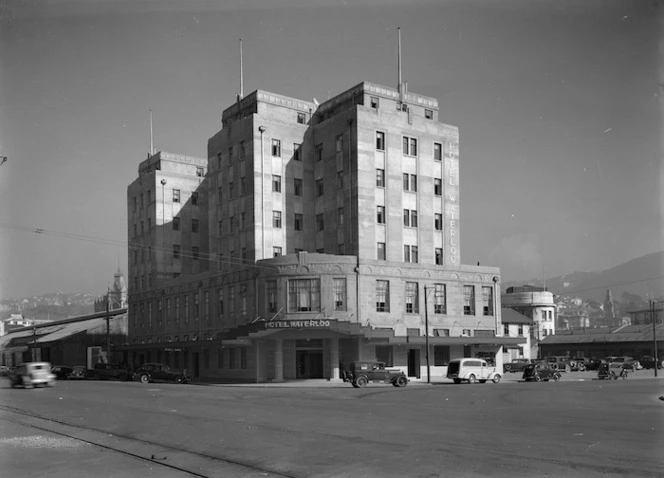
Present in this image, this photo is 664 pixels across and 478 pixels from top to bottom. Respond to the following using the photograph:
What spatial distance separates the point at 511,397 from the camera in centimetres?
3528

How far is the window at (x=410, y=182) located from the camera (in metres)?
73.1

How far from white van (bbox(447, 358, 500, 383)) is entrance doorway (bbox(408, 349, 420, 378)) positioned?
1115cm

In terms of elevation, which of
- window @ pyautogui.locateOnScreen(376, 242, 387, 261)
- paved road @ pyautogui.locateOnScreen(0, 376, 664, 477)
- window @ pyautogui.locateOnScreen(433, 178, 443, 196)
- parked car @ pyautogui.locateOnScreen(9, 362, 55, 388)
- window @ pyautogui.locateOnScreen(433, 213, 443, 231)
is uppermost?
window @ pyautogui.locateOnScreen(433, 178, 443, 196)

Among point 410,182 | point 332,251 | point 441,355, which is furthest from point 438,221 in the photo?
point 441,355

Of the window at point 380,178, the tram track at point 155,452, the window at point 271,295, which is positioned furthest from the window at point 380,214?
the tram track at point 155,452

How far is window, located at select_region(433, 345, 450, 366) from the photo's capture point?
69188 mm

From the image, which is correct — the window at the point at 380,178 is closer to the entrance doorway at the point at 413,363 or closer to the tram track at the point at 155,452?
the entrance doorway at the point at 413,363

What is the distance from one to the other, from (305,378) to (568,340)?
244 ft

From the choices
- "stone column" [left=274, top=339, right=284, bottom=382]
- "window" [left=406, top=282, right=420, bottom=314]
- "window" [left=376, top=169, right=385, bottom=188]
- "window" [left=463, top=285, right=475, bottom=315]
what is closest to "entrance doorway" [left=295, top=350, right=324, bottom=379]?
"stone column" [left=274, top=339, right=284, bottom=382]

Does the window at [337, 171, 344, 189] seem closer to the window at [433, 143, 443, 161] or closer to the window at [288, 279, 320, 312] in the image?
the window at [433, 143, 443, 161]

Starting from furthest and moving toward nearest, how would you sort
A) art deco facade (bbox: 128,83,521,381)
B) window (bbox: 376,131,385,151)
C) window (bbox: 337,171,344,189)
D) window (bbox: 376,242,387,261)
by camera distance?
1. window (bbox: 337,171,344,189)
2. window (bbox: 376,131,385,151)
3. window (bbox: 376,242,387,261)
4. art deco facade (bbox: 128,83,521,381)

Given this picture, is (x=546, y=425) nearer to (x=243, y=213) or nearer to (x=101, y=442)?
(x=101, y=442)

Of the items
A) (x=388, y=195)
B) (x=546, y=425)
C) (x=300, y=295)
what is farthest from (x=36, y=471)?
(x=388, y=195)

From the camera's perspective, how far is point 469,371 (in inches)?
2216
